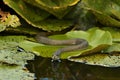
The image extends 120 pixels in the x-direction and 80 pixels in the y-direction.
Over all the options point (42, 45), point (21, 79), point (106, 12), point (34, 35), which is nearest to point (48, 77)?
point (21, 79)

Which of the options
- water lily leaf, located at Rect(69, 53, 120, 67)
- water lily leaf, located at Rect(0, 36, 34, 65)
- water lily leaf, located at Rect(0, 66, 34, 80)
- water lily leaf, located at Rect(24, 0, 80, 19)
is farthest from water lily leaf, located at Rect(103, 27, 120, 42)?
water lily leaf, located at Rect(0, 66, 34, 80)

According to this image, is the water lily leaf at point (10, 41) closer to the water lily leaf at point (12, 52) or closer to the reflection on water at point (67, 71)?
the water lily leaf at point (12, 52)

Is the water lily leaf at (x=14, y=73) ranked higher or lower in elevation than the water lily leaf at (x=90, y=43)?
lower

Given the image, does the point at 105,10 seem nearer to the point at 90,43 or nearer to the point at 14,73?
the point at 90,43

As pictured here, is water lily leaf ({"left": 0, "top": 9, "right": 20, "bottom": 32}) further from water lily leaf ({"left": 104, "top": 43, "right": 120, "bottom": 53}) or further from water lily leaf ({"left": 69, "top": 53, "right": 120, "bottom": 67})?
water lily leaf ({"left": 104, "top": 43, "right": 120, "bottom": 53})

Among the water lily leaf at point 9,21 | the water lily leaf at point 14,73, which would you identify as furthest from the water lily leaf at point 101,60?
the water lily leaf at point 9,21

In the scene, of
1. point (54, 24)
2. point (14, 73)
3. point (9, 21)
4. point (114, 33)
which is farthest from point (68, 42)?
point (14, 73)

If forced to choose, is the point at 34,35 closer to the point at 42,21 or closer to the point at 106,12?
the point at 42,21
